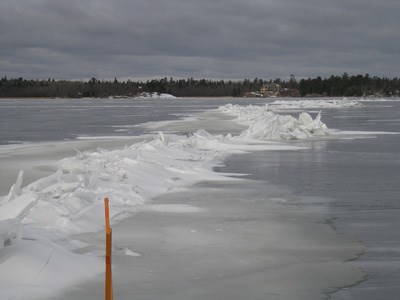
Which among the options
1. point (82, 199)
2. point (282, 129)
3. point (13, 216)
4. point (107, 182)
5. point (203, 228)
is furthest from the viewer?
point (282, 129)

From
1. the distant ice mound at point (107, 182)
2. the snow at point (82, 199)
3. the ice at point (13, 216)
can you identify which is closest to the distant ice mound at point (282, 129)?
the distant ice mound at point (107, 182)

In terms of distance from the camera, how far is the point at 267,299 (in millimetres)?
6281

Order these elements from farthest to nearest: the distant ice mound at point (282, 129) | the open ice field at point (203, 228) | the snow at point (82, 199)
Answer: the distant ice mound at point (282, 129)
the snow at point (82, 199)
the open ice field at point (203, 228)

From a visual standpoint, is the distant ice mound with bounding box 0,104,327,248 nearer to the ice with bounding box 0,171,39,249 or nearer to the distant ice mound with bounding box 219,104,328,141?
the ice with bounding box 0,171,39,249

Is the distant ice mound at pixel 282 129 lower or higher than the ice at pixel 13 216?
lower

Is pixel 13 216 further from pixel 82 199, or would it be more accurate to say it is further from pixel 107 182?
pixel 107 182

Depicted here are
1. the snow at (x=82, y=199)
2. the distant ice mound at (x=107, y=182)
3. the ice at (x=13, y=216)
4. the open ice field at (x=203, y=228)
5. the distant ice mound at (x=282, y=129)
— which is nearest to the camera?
the open ice field at (x=203, y=228)

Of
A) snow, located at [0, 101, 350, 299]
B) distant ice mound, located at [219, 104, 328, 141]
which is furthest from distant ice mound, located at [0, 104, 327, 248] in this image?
distant ice mound, located at [219, 104, 328, 141]

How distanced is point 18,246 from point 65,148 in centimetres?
1640

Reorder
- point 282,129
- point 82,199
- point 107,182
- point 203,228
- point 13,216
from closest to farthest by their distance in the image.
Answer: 1. point 13,216
2. point 203,228
3. point 82,199
4. point 107,182
5. point 282,129

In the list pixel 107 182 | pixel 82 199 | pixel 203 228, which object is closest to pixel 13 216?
pixel 203 228

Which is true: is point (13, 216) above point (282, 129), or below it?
above

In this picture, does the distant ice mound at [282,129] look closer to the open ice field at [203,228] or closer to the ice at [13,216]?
the open ice field at [203,228]

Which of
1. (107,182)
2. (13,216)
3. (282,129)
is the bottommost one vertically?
(282,129)
